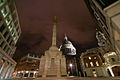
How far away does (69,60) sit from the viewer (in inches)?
2035

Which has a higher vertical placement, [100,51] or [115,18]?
[100,51]

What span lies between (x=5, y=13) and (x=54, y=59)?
20.4 m

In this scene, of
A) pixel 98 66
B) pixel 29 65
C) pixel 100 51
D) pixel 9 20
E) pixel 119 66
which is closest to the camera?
pixel 9 20

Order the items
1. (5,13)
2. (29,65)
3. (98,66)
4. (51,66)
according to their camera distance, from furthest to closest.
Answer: (29,65) → (98,66) → (5,13) → (51,66)

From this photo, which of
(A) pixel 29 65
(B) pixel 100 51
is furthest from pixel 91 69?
(A) pixel 29 65

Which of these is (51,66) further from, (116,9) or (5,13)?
(5,13)

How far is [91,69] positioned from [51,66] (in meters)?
25.5

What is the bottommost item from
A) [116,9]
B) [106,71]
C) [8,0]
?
[106,71]

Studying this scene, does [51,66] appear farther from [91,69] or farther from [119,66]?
[119,66]

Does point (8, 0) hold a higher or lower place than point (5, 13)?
higher

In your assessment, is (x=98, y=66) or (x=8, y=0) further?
(x=98, y=66)

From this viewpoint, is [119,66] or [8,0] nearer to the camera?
[8,0]

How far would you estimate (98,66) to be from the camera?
116 ft

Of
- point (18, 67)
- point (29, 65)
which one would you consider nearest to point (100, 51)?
point (29, 65)
